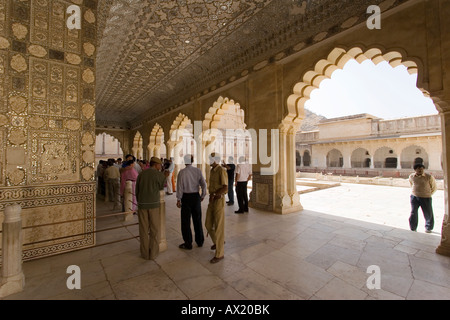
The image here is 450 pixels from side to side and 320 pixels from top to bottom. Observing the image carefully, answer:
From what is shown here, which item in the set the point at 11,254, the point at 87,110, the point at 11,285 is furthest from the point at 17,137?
the point at 11,285

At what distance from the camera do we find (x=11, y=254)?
2.31 meters

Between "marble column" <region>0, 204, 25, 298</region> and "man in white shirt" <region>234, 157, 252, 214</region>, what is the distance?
13.7 ft

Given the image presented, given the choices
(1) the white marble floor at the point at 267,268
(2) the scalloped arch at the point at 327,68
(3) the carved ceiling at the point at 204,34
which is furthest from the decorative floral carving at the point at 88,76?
(2) the scalloped arch at the point at 327,68

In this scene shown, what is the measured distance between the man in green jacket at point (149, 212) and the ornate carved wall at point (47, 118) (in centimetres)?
113

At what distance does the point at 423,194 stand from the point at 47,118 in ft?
22.1

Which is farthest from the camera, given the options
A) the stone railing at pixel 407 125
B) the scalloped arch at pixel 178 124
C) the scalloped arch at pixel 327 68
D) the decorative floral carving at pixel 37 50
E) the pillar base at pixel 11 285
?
the stone railing at pixel 407 125

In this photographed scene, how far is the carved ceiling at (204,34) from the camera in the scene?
431 cm

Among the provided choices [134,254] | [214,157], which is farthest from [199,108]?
[134,254]

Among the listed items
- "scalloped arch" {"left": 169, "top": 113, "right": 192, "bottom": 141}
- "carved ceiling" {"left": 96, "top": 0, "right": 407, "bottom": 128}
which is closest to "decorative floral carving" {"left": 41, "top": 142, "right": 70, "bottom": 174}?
"carved ceiling" {"left": 96, "top": 0, "right": 407, "bottom": 128}

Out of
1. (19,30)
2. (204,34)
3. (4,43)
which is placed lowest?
(4,43)

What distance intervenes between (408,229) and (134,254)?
5111 mm

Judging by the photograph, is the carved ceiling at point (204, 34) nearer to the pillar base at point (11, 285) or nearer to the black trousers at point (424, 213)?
the black trousers at point (424, 213)

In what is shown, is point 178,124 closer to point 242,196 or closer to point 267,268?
point 242,196

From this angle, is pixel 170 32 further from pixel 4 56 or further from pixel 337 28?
pixel 337 28
